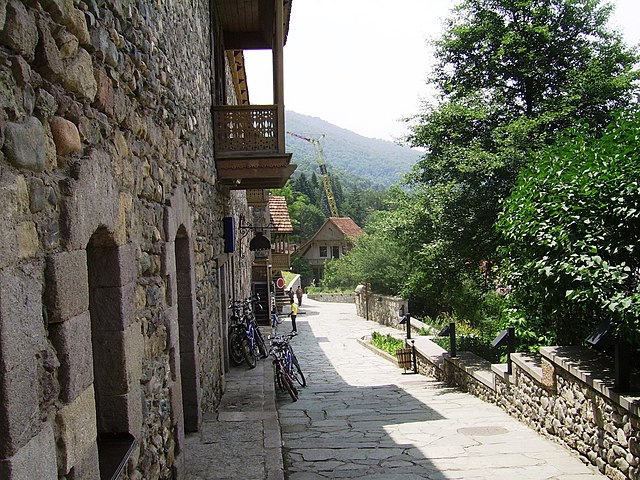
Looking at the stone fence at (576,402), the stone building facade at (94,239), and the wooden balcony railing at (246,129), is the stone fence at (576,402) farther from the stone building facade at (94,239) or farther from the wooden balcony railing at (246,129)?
the wooden balcony railing at (246,129)

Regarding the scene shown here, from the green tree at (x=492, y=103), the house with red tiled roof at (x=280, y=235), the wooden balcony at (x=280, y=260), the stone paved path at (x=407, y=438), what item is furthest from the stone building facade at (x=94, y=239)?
the wooden balcony at (x=280, y=260)

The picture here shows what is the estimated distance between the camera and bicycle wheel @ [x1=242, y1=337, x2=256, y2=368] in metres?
10.8

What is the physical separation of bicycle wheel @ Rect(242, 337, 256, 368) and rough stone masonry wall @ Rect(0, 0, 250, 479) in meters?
5.52

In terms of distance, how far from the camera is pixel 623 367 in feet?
18.2

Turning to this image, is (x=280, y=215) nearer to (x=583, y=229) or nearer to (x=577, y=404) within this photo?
(x=583, y=229)

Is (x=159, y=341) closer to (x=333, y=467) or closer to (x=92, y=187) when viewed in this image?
(x=92, y=187)

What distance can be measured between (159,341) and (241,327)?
265 inches

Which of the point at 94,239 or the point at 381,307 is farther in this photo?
the point at 381,307

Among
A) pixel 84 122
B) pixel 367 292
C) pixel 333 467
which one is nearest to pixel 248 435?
pixel 333 467

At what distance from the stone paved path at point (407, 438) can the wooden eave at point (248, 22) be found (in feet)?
18.1

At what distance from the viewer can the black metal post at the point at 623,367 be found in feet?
18.1

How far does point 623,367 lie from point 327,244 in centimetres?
5532

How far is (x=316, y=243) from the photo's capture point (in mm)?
61281

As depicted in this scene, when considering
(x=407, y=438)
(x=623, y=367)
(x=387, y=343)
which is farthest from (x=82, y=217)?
(x=387, y=343)
